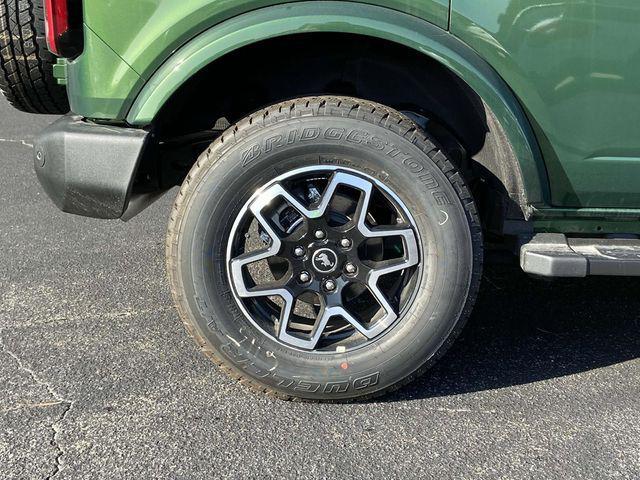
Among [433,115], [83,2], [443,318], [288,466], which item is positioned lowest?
[288,466]

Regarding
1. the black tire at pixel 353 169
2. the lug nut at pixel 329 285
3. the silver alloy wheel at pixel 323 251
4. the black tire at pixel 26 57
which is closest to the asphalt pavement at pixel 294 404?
the black tire at pixel 353 169

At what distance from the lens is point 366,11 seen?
2.44 m

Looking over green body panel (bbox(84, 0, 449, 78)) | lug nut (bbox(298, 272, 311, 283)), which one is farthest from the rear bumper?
lug nut (bbox(298, 272, 311, 283))

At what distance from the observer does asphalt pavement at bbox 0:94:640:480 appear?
2381mm

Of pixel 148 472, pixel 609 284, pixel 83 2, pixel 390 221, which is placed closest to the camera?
pixel 148 472

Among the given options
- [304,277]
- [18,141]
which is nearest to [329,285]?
[304,277]

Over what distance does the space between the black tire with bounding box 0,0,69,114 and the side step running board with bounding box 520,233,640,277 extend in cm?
190

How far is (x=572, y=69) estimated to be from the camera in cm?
247

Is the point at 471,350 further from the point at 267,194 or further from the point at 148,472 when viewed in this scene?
Answer: the point at 148,472

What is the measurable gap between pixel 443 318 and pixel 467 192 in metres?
0.44

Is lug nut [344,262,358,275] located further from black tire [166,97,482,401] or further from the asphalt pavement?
the asphalt pavement

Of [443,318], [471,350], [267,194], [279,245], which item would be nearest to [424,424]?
[443,318]

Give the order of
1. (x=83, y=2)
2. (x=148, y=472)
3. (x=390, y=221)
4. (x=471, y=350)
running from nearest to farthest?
1. (x=148, y=472)
2. (x=83, y=2)
3. (x=390, y=221)
4. (x=471, y=350)

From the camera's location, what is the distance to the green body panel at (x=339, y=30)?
243 centimetres
